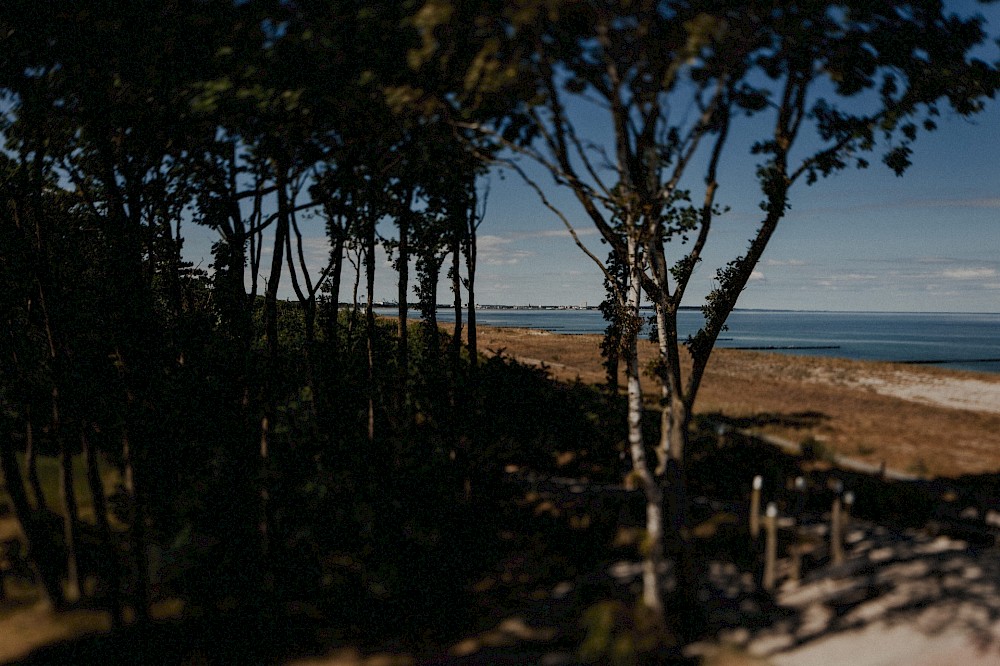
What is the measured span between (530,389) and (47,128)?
1084 cm

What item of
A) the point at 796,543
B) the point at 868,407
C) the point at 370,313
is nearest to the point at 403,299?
the point at 370,313

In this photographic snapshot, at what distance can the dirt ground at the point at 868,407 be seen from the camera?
780 inches

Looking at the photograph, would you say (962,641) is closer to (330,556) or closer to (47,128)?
(330,556)

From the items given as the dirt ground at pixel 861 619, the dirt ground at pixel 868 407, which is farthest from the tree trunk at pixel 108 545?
the dirt ground at pixel 868 407

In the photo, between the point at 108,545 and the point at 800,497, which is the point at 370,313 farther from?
the point at 800,497

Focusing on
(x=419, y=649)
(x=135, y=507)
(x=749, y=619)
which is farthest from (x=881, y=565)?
(x=135, y=507)

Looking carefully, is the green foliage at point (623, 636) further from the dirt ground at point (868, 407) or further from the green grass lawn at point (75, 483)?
the green grass lawn at point (75, 483)

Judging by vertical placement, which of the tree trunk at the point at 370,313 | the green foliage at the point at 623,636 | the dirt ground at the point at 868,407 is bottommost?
the dirt ground at the point at 868,407

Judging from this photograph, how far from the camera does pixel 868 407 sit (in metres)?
32.8

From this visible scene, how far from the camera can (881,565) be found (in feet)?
29.3

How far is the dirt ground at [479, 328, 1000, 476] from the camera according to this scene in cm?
1982

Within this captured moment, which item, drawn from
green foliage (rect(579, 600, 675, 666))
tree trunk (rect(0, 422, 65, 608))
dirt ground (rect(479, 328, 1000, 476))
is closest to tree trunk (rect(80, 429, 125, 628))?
tree trunk (rect(0, 422, 65, 608))

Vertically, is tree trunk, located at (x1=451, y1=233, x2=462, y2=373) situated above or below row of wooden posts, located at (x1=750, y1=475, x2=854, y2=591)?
above

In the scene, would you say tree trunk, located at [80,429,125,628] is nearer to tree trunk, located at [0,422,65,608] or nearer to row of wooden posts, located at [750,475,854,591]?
tree trunk, located at [0,422,65,608]
